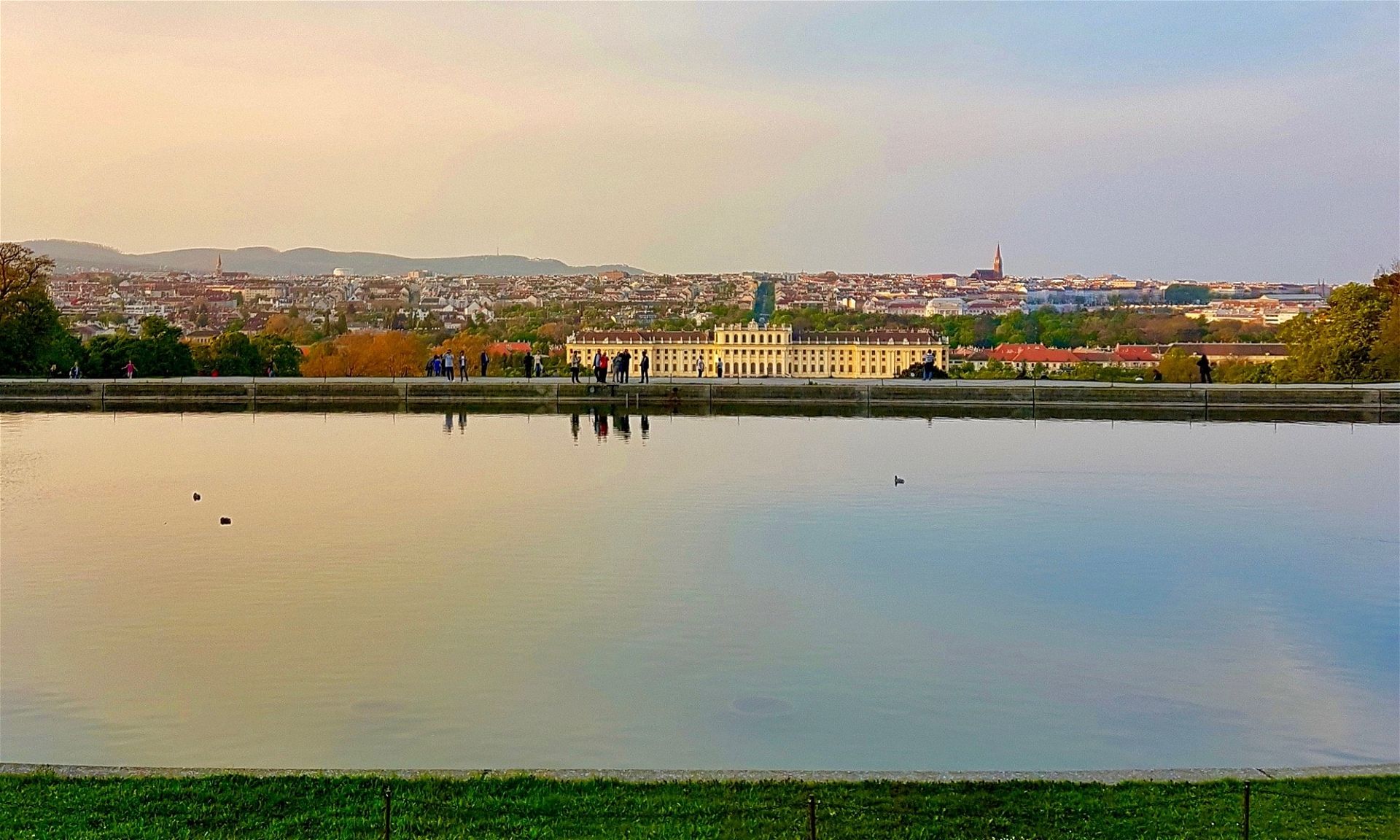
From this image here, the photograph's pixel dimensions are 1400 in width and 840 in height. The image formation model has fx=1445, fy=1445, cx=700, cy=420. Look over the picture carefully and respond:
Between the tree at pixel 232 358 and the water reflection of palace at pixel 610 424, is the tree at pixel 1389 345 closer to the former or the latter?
the water reflection of palace at pixel 610 424

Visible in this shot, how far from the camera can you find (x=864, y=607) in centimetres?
955

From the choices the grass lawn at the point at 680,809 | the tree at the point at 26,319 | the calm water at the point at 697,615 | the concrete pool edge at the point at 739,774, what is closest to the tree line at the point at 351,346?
the tree at the point at 26,319

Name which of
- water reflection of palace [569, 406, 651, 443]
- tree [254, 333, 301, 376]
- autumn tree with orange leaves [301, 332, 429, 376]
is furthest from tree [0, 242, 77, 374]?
water reflection of palace [569, 406, 651, 443]

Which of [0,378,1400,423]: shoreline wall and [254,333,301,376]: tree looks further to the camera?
[254,333,301,376]: tree

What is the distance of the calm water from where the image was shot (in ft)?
22.2

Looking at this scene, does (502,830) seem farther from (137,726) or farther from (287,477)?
(287,477)

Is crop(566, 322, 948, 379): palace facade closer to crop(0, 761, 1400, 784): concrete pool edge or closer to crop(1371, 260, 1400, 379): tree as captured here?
crop(1371, 260, 1400, 379): tree

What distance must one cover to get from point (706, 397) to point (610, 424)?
16.9 feet

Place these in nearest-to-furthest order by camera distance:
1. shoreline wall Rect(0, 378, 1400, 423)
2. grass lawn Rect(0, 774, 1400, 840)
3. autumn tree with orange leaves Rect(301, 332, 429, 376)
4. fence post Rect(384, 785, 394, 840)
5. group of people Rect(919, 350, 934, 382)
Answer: fence post Rect(384, 785, 394, 840), grass lawn Rect(0, 774, 1400, 840), shoreline wall Rect(0, 378, 1400, 423), group of people Rect(919, 350, 934, 382), autumn tree with orange leaves Rect(301, 332, 429, 376)

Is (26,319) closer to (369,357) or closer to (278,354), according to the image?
(278,354)

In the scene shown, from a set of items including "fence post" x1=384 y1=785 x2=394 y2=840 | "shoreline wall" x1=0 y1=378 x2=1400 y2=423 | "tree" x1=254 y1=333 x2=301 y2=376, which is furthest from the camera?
"tree" x1=254 y1=333 x2=301 y2=376

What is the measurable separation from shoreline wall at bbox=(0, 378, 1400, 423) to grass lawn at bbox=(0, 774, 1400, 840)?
76.5 ft

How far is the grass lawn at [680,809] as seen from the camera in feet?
15.9

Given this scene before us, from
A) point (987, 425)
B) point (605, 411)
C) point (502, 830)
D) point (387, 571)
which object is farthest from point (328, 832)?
point (605, 411)
